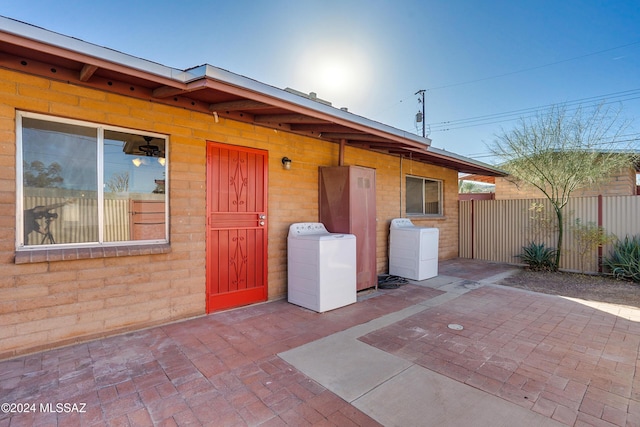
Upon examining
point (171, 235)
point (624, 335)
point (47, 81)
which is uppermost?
point (47, 81)

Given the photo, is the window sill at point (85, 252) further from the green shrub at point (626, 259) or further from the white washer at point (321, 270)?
the green shrub at point (626, 259)

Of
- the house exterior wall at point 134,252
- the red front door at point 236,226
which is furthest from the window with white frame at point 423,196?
the red front door at point 236,226

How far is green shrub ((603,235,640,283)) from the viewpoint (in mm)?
5813

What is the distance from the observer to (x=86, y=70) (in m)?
2.74

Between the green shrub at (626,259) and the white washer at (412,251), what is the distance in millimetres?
3603

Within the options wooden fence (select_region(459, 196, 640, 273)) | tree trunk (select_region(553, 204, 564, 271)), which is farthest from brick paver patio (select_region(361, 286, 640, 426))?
wooden fence (select_region(459, 196, 640, 273))

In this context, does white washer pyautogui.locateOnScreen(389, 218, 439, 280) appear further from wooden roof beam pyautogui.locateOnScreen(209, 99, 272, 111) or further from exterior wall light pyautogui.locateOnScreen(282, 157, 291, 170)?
wooden roof beam pyautogui.locateOnScreen(209, 99, 272, 111)

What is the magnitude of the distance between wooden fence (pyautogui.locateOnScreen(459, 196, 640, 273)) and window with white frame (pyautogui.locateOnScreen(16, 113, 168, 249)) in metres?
8.34

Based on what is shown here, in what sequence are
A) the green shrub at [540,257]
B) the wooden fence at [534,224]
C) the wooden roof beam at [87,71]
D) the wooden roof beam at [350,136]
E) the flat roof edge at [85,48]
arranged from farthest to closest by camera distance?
1. the green shrub at [540,257]
2. the wooden fence at [534,224]
3. the wooden roof beam at [350,136]
4. the wooden roof beam at [87,71]
5. the flat roof edge at [85,48]

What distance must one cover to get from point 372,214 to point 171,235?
3.25m

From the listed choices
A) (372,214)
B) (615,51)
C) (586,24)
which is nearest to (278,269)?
(372,214)

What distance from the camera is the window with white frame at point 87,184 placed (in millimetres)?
2895

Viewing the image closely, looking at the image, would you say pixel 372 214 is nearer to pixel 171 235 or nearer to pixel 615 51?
pixel 171 235

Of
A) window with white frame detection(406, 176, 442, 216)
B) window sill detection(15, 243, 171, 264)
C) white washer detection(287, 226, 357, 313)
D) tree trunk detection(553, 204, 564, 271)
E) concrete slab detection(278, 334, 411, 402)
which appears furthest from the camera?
window with white frame detection(406, 176, 442, 216)
